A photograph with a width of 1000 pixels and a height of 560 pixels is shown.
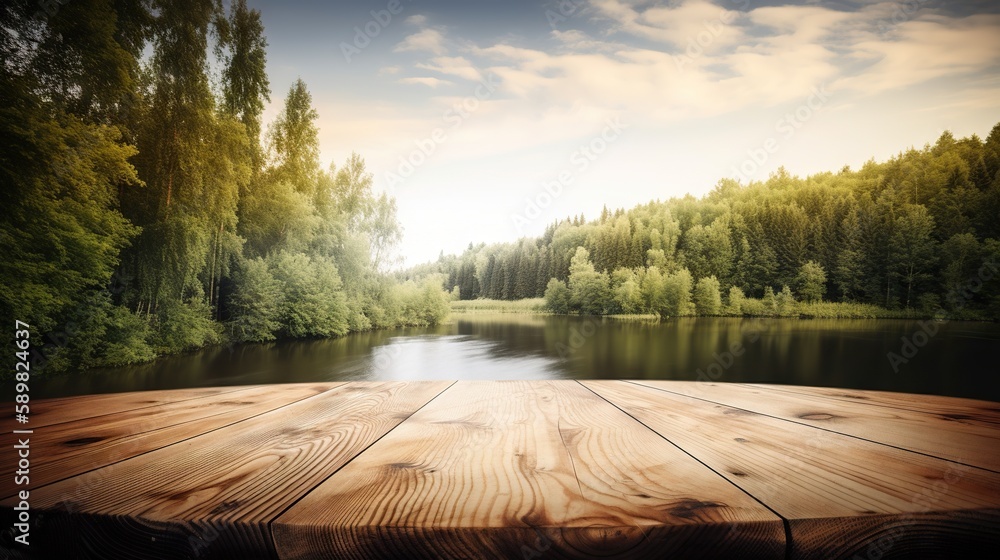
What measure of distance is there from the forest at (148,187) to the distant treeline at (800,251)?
21660 millimetres

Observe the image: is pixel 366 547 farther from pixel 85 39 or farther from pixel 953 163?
pixel 953 163

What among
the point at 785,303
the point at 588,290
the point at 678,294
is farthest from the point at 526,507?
the point at 785,303

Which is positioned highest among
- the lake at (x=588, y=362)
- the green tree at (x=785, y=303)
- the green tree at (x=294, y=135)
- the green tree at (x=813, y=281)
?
the green tree at (x=294, y=135)

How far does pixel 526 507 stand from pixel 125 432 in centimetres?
82

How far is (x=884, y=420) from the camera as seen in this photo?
2.97 feet

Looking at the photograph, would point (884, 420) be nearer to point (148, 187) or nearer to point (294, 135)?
point (148, 187)

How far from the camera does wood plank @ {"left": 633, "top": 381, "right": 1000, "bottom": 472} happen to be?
2.30ft

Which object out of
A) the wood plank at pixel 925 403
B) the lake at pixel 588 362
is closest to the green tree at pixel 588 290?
the lake at pixel 588 362

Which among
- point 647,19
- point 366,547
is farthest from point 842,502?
point 647,19

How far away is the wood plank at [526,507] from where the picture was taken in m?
0.44

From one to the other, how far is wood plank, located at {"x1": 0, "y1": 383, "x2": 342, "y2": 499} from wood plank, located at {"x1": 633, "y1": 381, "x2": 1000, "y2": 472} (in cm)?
124

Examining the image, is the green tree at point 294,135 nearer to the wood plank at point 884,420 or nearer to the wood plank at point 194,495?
the wood plank at point 194,495

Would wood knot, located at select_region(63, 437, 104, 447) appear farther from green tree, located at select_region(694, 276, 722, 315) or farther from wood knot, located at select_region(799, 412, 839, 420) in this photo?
green tree, located at select_region(694, 276, 722, 315)

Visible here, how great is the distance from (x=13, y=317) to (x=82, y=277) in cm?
110
